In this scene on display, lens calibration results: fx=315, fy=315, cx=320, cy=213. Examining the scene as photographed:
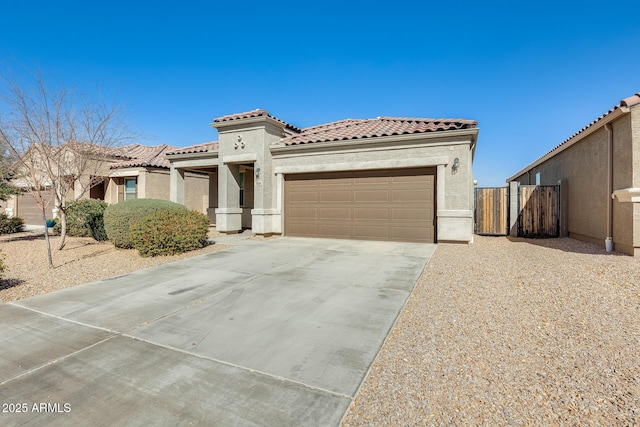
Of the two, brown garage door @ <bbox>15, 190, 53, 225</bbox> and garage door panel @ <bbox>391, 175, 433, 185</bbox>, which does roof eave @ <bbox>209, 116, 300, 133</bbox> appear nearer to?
garage door panel @ <bbox>391, 175, 433, 185</bbox>

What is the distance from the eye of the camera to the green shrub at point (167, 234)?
8734 mm

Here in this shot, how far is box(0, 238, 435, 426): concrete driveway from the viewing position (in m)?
2.58

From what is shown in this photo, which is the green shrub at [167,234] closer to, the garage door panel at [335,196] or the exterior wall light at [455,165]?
the garage door panel at [335,196]

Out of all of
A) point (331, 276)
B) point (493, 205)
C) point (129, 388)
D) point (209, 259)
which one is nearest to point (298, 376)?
point (129, 388)

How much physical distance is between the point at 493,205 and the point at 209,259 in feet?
38.6

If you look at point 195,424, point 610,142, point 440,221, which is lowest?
point 195,424

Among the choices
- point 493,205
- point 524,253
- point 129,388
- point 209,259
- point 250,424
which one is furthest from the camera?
point 493,205

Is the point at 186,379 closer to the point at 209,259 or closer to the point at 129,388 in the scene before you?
the point at 129,388

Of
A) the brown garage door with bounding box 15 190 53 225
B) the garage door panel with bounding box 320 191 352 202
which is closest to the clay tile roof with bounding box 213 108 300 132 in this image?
the garage door panel with bounding box 320 191 352 202

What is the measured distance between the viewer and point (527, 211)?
1293 cm

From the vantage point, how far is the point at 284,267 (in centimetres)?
737

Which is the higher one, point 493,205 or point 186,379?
point 493,205

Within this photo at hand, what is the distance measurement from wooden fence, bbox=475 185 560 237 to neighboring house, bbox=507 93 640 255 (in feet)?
1.27

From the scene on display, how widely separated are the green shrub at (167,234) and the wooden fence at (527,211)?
11.7 meters
